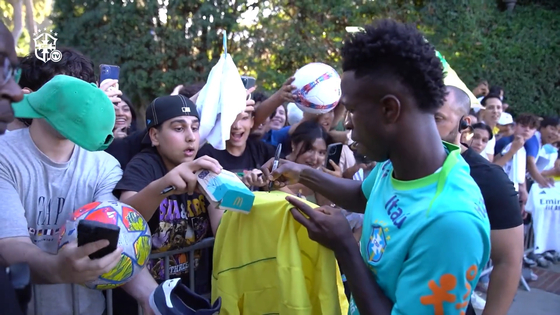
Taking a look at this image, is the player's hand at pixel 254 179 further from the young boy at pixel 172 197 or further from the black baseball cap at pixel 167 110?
the black baseball cap at pixel 167 110

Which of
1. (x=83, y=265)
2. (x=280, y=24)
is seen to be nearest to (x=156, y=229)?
(x=83, y=265)

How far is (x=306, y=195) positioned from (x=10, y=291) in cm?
262

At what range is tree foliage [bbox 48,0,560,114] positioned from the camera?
33.7 feet

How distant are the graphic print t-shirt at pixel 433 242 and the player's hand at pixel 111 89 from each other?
213 centimetres

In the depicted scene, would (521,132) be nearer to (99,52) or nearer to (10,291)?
(10,291)

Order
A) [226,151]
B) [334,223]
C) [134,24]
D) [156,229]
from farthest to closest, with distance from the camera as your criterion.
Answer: [134,24]
[226,151]
[156,229]
[334,223]

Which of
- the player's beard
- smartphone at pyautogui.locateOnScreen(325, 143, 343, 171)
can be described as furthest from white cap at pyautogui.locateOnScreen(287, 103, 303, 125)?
the player's beard

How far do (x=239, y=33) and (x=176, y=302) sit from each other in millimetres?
9442

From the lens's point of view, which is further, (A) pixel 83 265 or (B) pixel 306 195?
(B) pixel 306 195

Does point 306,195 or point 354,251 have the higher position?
point 354,251

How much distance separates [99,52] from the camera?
10.5 m

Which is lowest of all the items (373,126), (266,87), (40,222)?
(266,87)

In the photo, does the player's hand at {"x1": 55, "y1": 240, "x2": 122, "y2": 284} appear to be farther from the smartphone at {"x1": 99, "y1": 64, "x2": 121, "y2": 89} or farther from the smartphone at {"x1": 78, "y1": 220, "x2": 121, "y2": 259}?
the smartphone at {"x1": 99, "y1": 64, "x2": 121, "y2": 89}

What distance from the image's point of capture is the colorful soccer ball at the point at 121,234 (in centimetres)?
194
